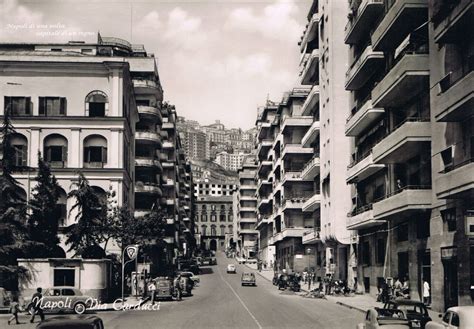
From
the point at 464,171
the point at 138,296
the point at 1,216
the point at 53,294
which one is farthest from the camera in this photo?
the point at 138,296

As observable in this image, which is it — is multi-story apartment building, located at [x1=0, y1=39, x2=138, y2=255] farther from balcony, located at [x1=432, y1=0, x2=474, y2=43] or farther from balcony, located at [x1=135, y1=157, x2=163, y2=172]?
balcony, located at [x1=432, y1=0, x2=474, y2=43]

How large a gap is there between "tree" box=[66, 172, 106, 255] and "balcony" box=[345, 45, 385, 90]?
1980 centimetres

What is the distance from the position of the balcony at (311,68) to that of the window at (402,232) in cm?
3094

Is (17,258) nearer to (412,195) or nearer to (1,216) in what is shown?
(1,216)

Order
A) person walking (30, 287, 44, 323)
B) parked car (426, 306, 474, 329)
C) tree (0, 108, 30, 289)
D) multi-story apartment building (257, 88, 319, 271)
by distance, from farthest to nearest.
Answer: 1. multi-story apartment building (257, 88, 319, 271)
2. tree (0, 108, 30, 289)
3. person walking (30, 287, 44, 323)
4. parked car (426, 306, 474, 329)

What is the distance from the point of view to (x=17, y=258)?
1759 inches

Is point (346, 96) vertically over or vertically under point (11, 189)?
over

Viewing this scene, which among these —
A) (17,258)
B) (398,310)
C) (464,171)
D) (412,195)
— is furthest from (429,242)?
(17,258)

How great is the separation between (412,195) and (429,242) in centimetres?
265

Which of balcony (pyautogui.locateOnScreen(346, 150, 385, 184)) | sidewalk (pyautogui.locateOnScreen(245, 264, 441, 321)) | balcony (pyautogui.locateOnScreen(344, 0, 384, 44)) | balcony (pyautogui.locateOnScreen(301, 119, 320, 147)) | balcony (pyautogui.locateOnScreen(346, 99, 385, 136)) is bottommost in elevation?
sidewalk (pyautogui.locateOnScreen(245, 264, 441, 321))

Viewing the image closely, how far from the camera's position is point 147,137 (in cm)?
8362

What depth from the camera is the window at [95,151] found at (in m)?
59.6

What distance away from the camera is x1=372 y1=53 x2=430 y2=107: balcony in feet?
125

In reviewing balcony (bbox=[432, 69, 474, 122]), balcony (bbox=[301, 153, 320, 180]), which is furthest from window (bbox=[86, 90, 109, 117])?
balcony (bbox=[432, 69, 474, 122])
